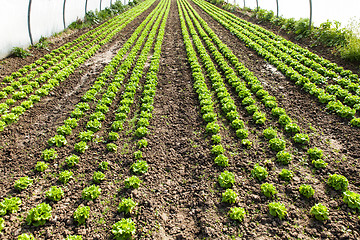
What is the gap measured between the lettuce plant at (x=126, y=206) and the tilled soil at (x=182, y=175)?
0.16 meters

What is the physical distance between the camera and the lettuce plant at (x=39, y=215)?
4949 mm

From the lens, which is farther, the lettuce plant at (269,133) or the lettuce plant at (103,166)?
the lettuce plant at (269,133)

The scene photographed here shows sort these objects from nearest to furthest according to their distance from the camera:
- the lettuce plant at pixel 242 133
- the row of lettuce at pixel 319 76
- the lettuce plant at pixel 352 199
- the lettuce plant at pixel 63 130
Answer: the lettuce plant at pixel 352 199 → the lettuce plant at pixel 242 133 → the lettuce plant at pixel 63 130 → the row of lettuce at pixel 319 76

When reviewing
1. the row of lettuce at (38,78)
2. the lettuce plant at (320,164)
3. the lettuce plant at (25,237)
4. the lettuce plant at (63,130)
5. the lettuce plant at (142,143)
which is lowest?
the lettuce plant at (320,164)

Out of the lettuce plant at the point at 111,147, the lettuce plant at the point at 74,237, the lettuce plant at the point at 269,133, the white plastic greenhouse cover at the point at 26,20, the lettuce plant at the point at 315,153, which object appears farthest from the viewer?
the white plastic greenhouse cover at the point at 26,20

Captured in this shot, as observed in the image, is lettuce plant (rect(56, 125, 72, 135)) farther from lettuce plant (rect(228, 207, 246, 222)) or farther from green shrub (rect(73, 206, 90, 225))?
lettuce plant (rect(228, 207, 246, 222))

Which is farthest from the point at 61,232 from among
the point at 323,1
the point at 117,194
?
the point at 323,1

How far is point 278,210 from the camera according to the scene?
5.12 meters

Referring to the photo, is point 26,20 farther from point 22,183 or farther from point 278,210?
point 278,210

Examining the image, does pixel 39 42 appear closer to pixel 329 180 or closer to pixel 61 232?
pixel 61 232

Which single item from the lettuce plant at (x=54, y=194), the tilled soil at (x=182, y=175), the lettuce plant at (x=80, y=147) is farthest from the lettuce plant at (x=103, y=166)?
the lettuce plant at (x=54, y=194)

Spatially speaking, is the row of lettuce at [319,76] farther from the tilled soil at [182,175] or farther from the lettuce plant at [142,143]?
the lettuce plant at [142,143]

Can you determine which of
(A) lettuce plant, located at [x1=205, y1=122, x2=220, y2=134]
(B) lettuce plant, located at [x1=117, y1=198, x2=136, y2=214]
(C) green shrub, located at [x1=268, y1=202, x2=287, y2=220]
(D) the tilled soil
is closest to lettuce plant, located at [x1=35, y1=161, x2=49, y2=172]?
(D) the tilled soil

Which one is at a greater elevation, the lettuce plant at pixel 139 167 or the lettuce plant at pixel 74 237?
the lettuce plant at pixel 139 167
